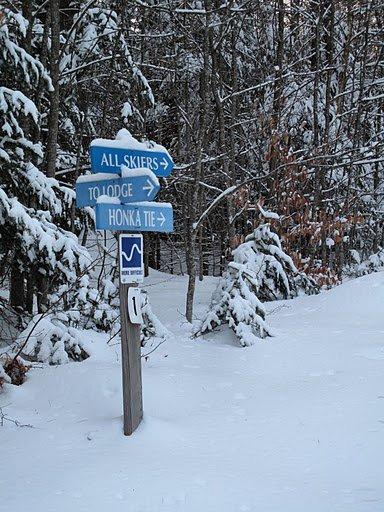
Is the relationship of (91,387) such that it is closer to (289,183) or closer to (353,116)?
→ (289,183)

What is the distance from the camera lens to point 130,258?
183 inches

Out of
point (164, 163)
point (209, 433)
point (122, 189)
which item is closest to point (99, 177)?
point (122, 189)

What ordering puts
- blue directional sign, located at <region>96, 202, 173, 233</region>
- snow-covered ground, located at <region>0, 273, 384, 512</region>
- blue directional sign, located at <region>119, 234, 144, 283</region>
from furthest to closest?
blue directional sign, located at <region>119, 234, 144, 283</region>
blue directional sign, located at <region>96, 202, 173, 233</region>
snow-covered ground, located at <region>0, 273, 384, 512</region>


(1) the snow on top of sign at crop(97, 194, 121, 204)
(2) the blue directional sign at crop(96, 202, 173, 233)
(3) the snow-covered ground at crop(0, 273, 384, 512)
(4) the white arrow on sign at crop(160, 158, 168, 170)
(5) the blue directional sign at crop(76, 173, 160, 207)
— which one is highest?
(4) the white arrow on sign at crop(160, 158, 168, 170)

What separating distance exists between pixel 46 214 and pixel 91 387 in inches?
95.8

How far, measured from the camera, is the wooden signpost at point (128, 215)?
445 centimetres

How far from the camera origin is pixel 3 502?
3568mm

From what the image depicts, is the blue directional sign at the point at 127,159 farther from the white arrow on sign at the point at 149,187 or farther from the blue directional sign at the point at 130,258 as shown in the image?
the blue directional sign at the point at 130,258

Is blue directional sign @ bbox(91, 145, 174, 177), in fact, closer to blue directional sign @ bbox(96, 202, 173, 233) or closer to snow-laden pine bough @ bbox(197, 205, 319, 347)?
blue directional sign @ bbox(96, 202, 173, 233)

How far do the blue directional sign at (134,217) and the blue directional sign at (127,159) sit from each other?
314 millimetres

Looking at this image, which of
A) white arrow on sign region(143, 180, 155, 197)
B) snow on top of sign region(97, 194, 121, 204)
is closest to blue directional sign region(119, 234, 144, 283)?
snow on top of sign region(97, 194, 121, 204)

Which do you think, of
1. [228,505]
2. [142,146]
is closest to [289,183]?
[142,146]

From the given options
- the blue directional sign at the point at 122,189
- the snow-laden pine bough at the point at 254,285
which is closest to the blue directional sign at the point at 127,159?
the blue directional sign at the point at 122,189

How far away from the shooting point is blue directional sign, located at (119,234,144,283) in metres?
4.57
